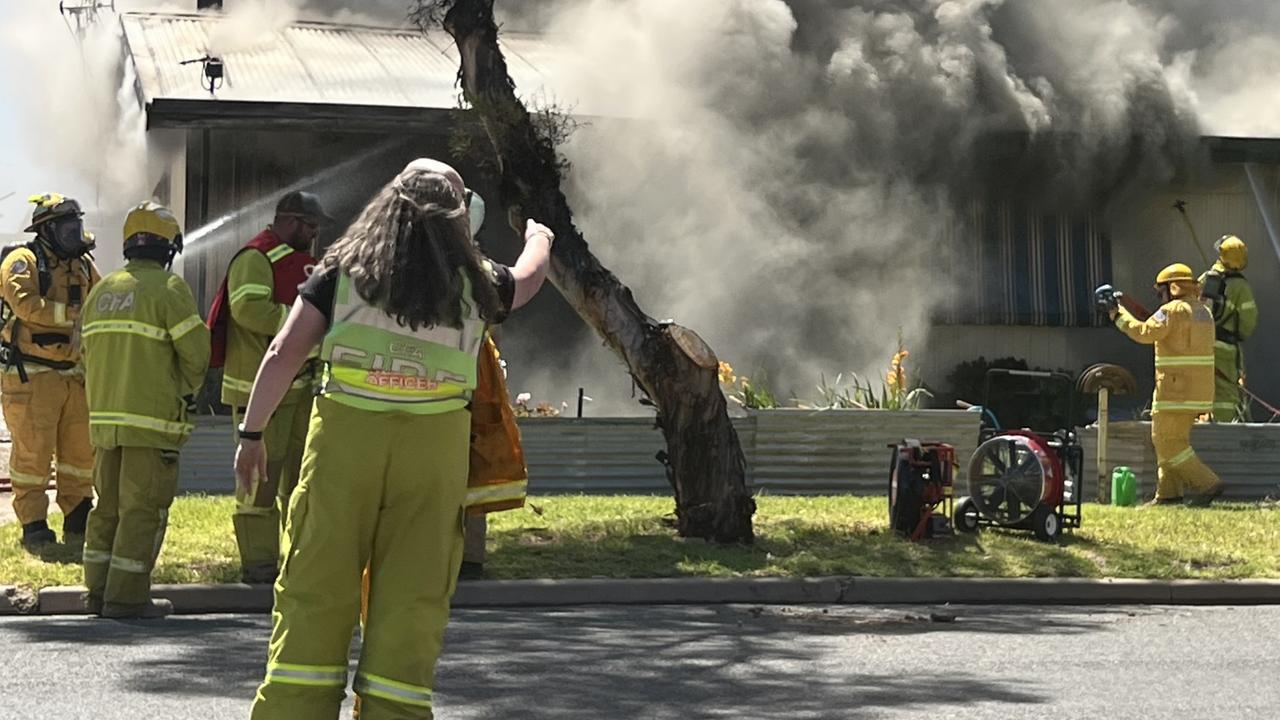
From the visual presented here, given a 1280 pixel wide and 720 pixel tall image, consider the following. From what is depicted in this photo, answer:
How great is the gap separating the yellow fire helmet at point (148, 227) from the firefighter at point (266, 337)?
32 centimetres

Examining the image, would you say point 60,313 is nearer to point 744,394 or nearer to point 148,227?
point 148,227

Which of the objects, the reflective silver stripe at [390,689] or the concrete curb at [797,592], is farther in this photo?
the concrete curb at [797,592]

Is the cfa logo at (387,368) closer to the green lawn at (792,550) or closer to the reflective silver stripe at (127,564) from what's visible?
the reflective silver stripe at (127,564)

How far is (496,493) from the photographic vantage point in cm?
Answer: 671

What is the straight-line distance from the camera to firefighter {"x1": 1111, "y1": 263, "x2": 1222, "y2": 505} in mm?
13227

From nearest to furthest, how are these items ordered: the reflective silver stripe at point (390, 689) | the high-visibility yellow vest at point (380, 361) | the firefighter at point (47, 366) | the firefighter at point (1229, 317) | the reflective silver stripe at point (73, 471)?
the reflective silver stripe at point (390, 689)
the high-visibility yellow vest at point (380, 361)
the firefighter at point (47, 366)
the reflective silver stripe at point (73, 471)
the firefighter at point (1229, 317)

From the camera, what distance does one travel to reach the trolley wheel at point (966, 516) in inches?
426

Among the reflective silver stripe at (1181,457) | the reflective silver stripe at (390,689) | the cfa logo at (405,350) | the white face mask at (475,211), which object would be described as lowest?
the reflective silver stripe at (390,689)

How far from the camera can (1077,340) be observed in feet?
61.3

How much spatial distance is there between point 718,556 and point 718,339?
8.23m

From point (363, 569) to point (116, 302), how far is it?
145 inches

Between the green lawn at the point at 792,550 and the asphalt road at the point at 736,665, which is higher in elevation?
the green lawn at the point at 792,550

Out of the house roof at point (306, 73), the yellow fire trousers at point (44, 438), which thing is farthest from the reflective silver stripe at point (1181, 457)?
the yellow fire trousers at point (44, 438)

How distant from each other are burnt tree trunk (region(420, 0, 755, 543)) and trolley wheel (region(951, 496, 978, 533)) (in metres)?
1.45
